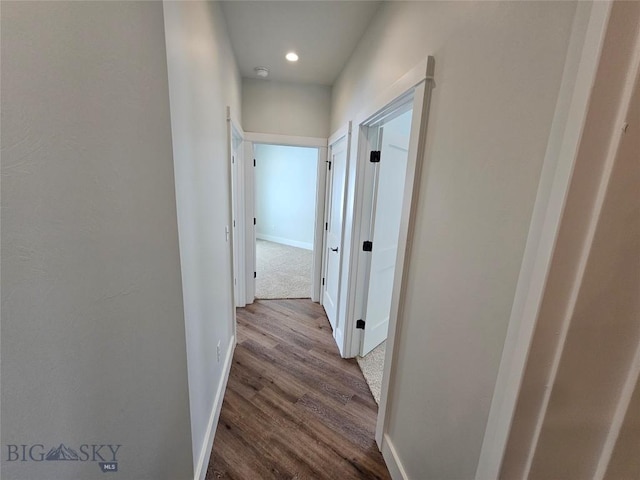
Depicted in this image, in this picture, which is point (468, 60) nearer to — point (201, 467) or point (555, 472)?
point (555, 472)

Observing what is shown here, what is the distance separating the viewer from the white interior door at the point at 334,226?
242 cm

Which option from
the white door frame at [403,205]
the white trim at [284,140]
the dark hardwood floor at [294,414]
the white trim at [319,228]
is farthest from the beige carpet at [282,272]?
the white trim at [284,140]

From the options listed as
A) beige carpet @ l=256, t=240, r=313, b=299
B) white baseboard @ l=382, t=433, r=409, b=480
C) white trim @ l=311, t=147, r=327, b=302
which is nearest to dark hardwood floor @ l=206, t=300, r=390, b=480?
white baseboard @ l=382, t=433, r=409, b=480

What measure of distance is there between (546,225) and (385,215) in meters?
1.62

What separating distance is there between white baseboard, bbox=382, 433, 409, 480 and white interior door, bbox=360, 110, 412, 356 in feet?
2.80

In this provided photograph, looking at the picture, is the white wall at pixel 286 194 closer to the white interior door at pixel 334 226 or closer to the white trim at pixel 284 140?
the white trim at pixel 284 140

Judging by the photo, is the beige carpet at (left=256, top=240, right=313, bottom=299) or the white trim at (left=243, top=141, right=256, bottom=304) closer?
the white trim at (left=243, top=141, right=256, bottom=304)

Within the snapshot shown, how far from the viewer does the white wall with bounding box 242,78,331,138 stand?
9.23 feet

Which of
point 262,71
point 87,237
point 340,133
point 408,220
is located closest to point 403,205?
point 408,220

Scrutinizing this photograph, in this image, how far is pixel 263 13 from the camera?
171 cm

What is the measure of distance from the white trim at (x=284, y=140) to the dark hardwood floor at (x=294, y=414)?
6.66 ft

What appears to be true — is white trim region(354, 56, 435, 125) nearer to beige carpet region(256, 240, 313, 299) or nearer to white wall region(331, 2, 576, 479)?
white wall region(331, 2, 576, 479)

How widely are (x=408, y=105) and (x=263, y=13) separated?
1181 mm

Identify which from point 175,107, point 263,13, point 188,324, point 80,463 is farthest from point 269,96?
point 80,463
